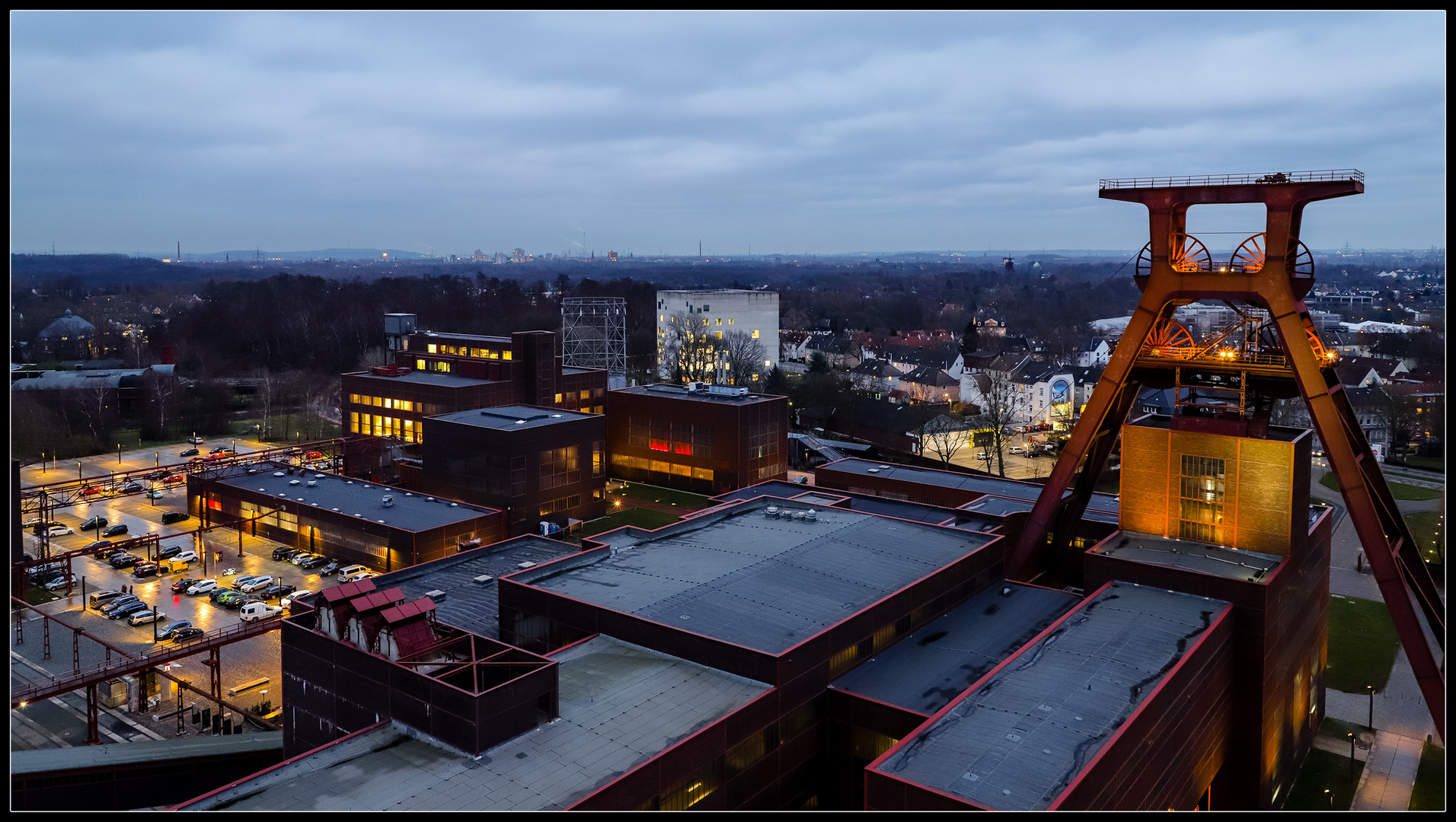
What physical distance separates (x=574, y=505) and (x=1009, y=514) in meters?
33.1

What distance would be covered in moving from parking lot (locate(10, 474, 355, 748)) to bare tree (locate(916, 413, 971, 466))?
172 ft

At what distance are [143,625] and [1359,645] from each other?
60.8 meters

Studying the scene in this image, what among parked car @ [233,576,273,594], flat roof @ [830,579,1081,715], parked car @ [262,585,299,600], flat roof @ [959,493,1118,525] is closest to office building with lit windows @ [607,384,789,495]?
flat roof @ [959,493,1118,525]

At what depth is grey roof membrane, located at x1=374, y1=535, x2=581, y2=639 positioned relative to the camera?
35625 mm

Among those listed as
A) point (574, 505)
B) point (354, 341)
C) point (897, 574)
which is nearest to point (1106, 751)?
point (897, 574)

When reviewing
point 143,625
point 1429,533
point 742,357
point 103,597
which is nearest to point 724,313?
point 742,357

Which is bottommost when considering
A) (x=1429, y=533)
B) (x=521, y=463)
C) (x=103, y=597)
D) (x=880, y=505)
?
(x=103, y=597)

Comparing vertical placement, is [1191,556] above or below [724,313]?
below

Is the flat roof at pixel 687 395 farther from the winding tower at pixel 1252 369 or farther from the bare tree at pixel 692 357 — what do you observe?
the winding tower at pixel 1252 369

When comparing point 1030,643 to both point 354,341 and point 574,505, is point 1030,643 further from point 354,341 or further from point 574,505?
point 354,341

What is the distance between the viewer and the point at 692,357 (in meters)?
114

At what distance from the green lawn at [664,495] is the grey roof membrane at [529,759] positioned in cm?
4131

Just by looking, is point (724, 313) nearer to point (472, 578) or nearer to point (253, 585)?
point (253, 585)

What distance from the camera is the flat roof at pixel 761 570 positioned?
3095 cm
